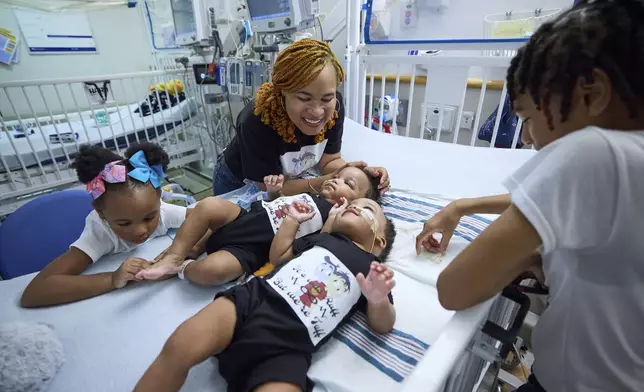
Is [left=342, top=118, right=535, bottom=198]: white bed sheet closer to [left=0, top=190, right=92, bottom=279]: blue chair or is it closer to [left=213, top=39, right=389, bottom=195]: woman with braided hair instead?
[left=213, top=39, right=389, bottom=195]: woman with braided hair

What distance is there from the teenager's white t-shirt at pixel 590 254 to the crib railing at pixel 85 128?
9.14 ft

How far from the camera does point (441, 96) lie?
1.85 m

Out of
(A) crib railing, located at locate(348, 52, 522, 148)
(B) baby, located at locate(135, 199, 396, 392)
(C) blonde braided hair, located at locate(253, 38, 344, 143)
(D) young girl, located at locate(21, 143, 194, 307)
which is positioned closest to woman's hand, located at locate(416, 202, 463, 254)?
(B) baby, located at locate(135, 199, 396, 392)

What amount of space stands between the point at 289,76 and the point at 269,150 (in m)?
0.35

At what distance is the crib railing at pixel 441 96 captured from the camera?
5.26 feet

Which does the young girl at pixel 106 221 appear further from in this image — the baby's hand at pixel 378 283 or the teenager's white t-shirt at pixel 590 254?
the teenager's white t-shirt at pixel 590 254

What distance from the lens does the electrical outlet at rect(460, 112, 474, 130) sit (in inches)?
95.8

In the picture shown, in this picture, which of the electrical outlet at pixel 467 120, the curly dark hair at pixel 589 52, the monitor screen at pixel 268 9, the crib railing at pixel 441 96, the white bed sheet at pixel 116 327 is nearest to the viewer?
the curly dark hair at pixel 589 52

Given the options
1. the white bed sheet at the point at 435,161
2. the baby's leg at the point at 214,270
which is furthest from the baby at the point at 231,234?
the white bed sheet at the point at 435,161

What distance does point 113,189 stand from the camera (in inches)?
41.6

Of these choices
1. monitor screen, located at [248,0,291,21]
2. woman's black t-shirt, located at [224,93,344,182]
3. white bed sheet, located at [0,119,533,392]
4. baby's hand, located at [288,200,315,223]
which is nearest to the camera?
white bed sheet, located at [0,119,533,392]

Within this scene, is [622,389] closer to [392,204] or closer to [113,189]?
[392,204]

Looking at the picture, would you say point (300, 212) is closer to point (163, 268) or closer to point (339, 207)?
point (339, 207)

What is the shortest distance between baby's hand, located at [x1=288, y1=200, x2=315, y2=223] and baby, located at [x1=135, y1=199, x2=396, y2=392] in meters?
0.13
